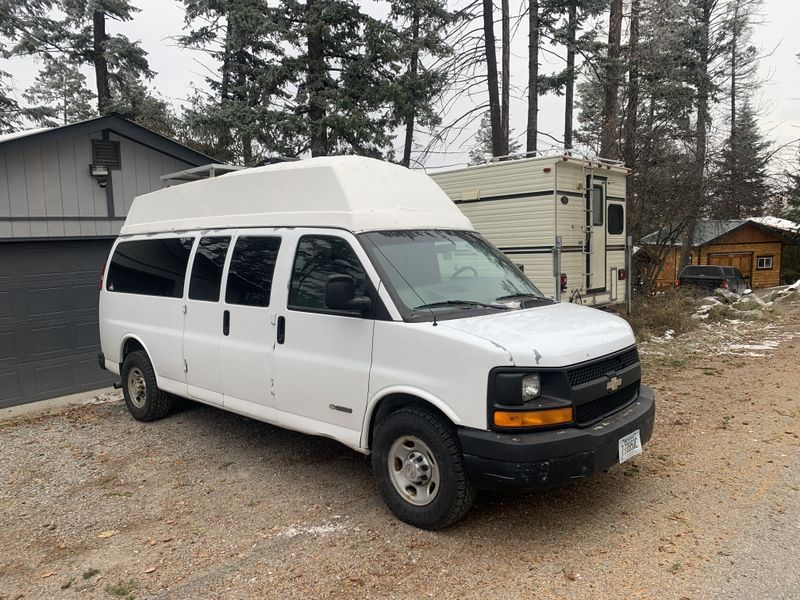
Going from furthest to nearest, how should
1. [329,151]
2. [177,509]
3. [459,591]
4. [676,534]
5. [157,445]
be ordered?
[329,151] < [157,445] < [177,509] < [676,534] < [459,591]

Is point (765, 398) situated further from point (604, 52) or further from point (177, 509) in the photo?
point (604, 52)

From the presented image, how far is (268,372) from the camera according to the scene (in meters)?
4.70

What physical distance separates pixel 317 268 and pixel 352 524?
1861 millimetres

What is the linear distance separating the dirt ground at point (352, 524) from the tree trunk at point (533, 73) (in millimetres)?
14614

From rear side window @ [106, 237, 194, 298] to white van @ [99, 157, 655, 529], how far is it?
4cm

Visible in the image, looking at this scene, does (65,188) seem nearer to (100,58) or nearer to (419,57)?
(419,57)

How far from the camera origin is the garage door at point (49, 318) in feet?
27.1

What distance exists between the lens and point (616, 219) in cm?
1093

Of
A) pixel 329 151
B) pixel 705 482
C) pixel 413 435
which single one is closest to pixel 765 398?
pixel 705 482

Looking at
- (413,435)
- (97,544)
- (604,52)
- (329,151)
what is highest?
(604,52)

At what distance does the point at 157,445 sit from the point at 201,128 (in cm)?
973

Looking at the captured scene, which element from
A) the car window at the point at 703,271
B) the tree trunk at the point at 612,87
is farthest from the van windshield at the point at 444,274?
the car window at the point at 703,271

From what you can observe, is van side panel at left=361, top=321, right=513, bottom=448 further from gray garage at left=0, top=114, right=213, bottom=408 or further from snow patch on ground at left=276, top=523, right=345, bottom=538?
gray garage at left=0, top=114, right=213, bottom=408

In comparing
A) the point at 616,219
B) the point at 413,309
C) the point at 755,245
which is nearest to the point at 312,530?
the point at 413,309
